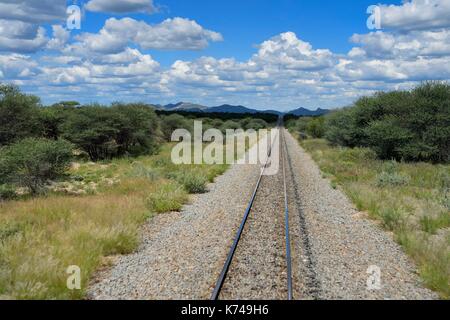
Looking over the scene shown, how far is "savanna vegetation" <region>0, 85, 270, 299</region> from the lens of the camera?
A: 7.69 metres

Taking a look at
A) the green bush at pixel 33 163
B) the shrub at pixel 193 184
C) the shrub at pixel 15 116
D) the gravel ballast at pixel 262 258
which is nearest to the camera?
the gravel ballast at pixel 262 258

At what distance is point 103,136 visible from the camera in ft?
120

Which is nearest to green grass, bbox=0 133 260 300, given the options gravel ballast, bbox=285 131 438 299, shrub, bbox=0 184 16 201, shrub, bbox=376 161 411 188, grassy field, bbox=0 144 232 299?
grassy field, bbox=0 144 232 299

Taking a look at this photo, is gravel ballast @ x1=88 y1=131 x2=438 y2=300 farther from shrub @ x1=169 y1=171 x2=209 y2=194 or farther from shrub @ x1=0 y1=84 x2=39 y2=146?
shrub @ x1=0 y1=84 x2=39 y2=146

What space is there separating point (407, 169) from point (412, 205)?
10.4m

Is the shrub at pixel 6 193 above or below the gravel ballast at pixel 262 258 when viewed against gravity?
above

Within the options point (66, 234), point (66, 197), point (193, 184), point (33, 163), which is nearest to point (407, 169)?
point (193, 184)

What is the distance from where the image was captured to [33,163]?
16938 mm

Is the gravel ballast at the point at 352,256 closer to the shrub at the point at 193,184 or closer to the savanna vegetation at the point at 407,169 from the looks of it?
the savanna vegetation at the point at 407,169

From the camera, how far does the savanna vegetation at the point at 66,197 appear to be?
769 centimetres

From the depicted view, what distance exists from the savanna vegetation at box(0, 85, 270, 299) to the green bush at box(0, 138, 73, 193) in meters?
0.04

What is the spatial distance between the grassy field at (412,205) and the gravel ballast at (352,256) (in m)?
0.31

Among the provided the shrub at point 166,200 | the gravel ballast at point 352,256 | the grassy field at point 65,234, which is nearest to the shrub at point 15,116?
the grassy field at point 65,234

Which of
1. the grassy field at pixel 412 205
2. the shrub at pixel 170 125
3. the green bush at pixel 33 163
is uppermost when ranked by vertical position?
the shrub at pixel 170 125
